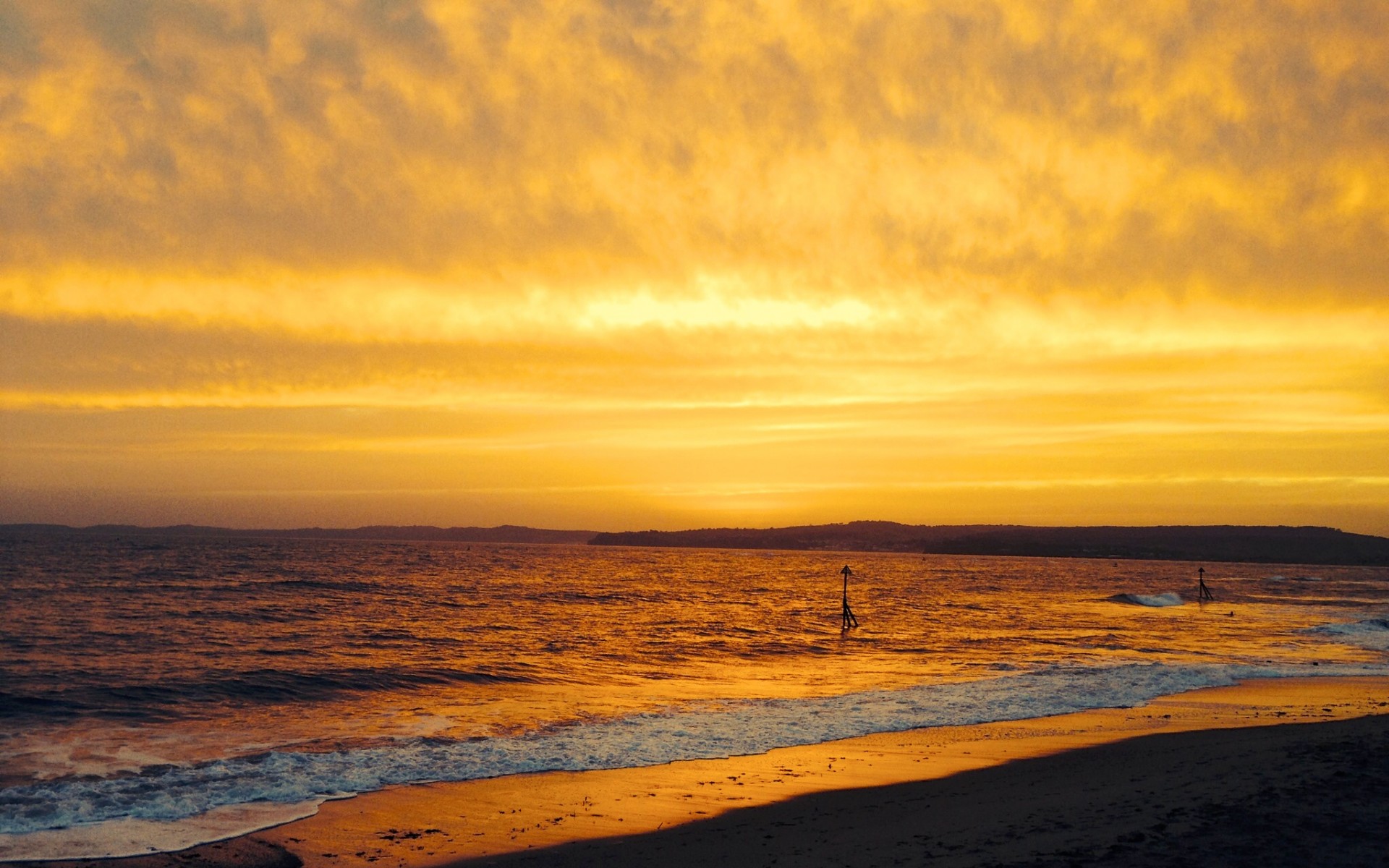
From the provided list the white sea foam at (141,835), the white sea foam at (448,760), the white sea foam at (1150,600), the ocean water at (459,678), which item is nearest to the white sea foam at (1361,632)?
the ocean water at (459,678)

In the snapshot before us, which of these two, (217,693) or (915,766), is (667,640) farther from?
(915,766)

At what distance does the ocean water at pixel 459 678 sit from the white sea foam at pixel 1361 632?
35 cm

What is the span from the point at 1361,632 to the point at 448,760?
46.5 m

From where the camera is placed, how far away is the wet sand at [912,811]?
9.99 m

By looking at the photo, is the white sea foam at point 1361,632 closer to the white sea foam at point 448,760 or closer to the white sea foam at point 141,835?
the white sea foam at point 448,760

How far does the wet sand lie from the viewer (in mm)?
9992

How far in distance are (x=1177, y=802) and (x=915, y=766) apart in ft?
16.5

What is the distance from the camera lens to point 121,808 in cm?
1284

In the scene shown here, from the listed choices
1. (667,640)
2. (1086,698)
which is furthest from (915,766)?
(667,640)

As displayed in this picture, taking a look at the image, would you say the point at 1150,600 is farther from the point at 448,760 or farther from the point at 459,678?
the point at 448,760

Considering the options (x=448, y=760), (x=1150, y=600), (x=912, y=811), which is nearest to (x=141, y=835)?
(x=448, y=760)

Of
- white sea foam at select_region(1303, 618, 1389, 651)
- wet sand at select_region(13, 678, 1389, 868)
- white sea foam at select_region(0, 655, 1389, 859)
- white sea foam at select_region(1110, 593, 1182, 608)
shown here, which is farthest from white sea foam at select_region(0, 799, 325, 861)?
white sea foam at select_region(1110, 593, 1182, 608)

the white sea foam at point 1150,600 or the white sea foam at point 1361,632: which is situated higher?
the white sea foam at point 1361,632

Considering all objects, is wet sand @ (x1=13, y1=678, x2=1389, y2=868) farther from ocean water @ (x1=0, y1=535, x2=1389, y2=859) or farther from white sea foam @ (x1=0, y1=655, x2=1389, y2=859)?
ocean water @ (x1=0, y1=535, x2=1389, y2=859)
